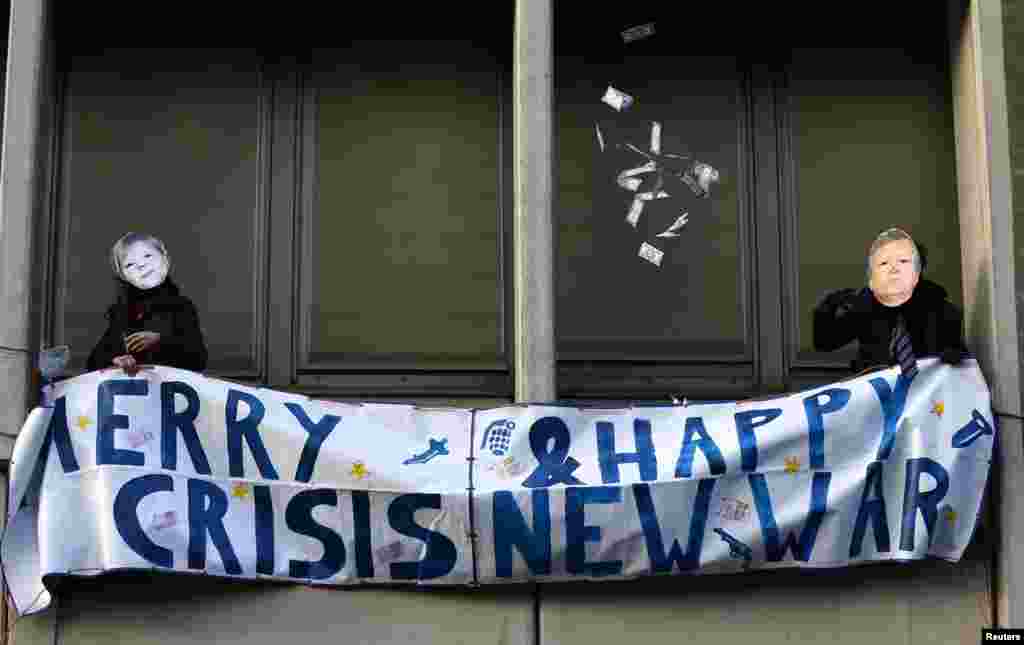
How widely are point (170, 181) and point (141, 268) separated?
3.21ft

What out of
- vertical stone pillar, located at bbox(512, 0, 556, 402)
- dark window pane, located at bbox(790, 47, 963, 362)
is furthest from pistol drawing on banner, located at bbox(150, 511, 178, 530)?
dark window pane, located at bbox(790, 47, 963, 362)

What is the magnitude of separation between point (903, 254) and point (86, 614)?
441 cm

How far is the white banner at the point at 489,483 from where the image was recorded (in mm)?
7859

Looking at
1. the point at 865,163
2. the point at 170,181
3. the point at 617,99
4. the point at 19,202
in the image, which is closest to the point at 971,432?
the point at 865,163

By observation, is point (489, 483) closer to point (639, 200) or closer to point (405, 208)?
point (405, 208)

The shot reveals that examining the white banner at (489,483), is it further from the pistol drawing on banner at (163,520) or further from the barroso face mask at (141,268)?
the barroso face mask at (141,268)

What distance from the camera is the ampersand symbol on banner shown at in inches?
316

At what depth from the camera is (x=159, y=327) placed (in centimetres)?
827

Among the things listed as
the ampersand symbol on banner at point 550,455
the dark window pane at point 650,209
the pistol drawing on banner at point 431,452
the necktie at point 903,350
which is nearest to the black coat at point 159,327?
the pistol drawing on banner at point 431,452

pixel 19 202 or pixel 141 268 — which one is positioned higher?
pixel 19 202

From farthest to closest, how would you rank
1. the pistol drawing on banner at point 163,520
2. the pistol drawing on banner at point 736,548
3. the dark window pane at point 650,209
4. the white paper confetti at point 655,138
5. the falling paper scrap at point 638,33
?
the falling paper scrap at point 638,33 < the white paper confetti at point 655,138 < the dark window pane at point 650,209 < the pistol drawing on banner at point 736,548 < the pistol drawing on banner at point 163,520

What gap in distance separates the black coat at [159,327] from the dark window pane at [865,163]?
10.9ft

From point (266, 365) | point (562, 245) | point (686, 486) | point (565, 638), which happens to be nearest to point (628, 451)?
point (686, 486)

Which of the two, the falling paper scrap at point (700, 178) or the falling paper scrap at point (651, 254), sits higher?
the falling paper scrap at point (700, 178)
